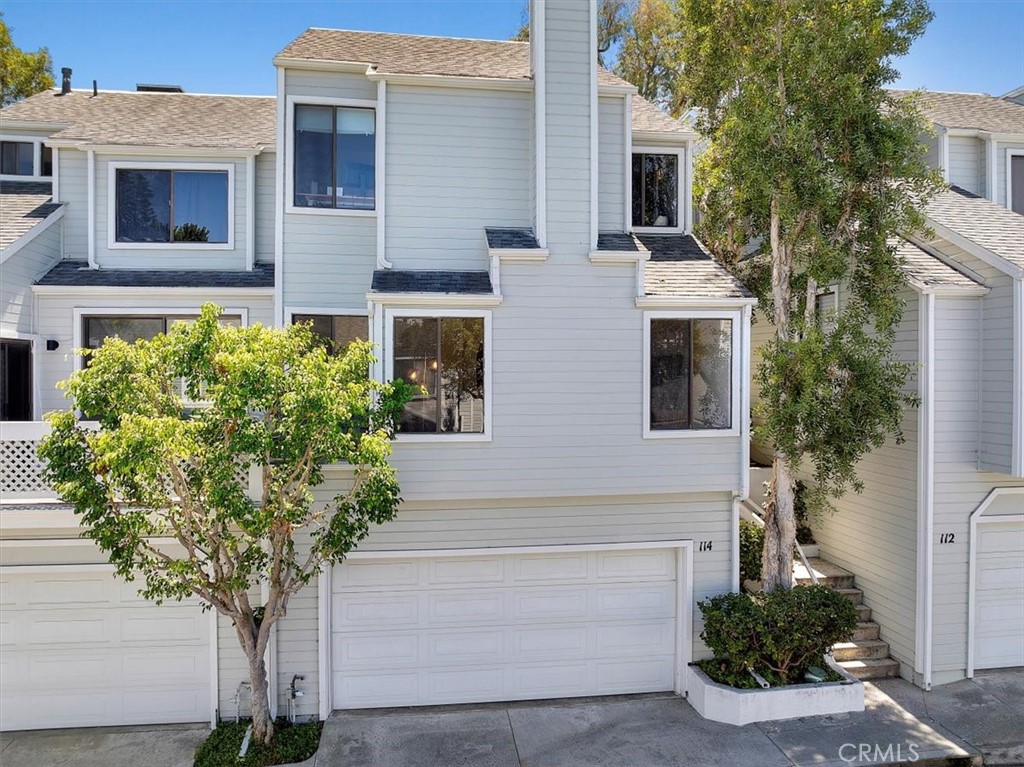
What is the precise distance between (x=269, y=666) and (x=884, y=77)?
10729mm

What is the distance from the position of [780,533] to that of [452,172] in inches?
263

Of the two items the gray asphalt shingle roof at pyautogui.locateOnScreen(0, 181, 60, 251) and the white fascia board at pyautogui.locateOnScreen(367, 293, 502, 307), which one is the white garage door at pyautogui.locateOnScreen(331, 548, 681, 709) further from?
the gray asphalt shingle roof at pyautogui.locateOnScreen(0, 181, 60, 251)

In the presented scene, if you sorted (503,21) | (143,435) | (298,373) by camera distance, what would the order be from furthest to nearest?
(503,21)
(298,373)
(143,435)

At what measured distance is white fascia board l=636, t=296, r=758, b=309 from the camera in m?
7.59

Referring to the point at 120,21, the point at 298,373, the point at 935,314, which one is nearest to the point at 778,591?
the point at 935,314

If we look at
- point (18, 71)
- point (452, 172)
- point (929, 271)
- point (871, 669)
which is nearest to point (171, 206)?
point (452, 172)

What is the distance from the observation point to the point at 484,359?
744 cm

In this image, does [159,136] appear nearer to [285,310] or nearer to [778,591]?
[285,310]

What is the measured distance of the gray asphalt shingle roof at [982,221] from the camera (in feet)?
27.5

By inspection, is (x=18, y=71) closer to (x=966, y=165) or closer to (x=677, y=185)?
(x=677, y=185)

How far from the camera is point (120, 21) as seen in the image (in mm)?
11461

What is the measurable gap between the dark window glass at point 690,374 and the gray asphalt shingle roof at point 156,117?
697 cm

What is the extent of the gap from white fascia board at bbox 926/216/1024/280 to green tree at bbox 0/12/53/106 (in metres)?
23.0
